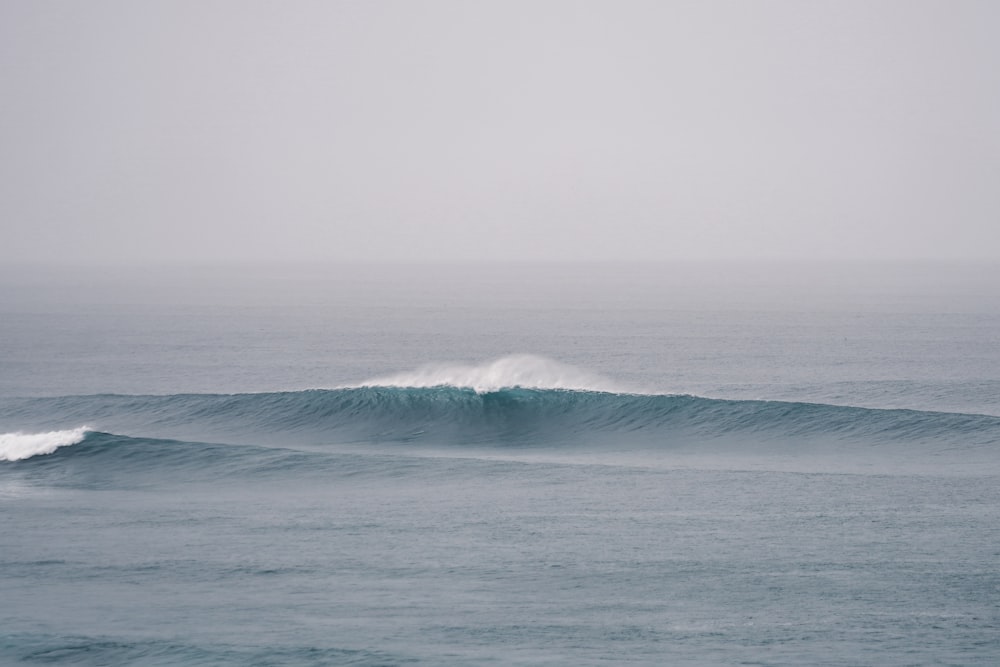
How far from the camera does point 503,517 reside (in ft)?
67.7

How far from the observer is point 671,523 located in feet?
65.5

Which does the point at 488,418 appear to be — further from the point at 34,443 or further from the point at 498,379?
the point at 34,443

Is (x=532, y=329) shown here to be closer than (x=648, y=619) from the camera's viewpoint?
No

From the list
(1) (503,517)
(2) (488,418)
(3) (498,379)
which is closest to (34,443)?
(2) (488,418)

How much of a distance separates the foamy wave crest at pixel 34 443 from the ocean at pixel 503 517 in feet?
0.38

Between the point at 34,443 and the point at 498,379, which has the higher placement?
the point at 498,379

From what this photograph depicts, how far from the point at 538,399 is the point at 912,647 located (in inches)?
864

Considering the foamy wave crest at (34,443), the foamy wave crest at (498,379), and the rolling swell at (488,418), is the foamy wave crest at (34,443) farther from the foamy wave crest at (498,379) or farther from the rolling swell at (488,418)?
the foamy wave crest at (498,379)

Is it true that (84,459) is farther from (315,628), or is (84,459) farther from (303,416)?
(315,628)

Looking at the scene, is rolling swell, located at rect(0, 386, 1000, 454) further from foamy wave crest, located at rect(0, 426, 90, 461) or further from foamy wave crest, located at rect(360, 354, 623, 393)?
foamy wave crest, located at rect(0, 426, 90, 461)

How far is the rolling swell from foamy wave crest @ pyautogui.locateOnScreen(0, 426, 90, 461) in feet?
13.2

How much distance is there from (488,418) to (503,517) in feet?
44.0

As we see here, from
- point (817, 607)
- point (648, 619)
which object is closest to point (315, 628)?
point (648, 619)

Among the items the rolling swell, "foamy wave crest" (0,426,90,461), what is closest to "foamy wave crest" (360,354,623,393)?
the rolling swell
